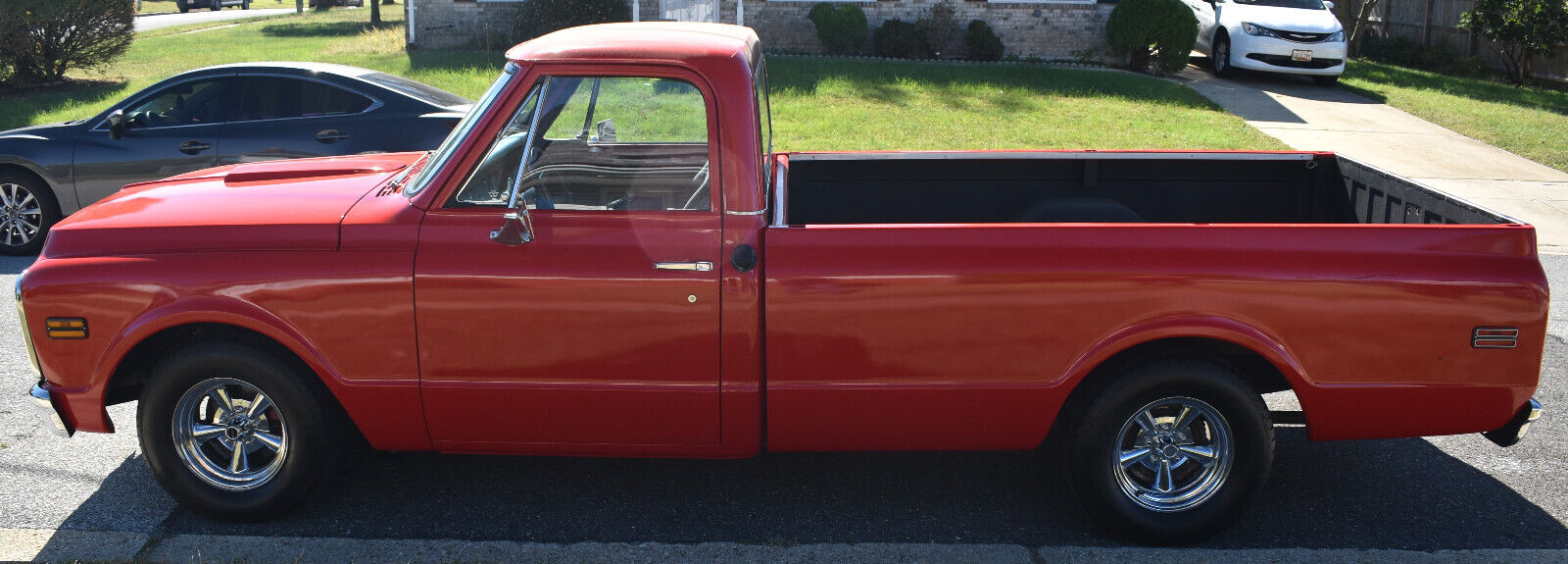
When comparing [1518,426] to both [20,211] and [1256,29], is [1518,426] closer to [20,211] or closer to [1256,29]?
[20,211]

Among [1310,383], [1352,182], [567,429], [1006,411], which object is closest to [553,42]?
[567,429]

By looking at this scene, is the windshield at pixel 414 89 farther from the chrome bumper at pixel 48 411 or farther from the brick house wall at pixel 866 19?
the brick house wall at pixel 866 19

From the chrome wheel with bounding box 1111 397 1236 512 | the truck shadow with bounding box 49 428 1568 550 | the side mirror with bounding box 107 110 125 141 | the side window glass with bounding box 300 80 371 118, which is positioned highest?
the side window glass with bounding box 300 80 371 118

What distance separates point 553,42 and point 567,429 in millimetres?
1350

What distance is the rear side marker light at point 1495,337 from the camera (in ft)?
13.1

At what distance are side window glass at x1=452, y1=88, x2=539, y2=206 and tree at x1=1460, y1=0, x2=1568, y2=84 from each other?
18.9m

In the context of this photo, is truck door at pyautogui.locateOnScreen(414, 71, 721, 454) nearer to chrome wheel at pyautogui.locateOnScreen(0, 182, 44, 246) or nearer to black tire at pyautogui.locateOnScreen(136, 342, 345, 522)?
black tire at pyautogui.locateOnScreen(136, 342, 345, 522)

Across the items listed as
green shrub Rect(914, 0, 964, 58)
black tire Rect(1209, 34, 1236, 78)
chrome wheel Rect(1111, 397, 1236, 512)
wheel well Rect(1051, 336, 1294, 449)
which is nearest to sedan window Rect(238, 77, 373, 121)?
wheel well Rect(1051, 336, 1294, 449)

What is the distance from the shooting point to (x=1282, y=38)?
1744 centimetres

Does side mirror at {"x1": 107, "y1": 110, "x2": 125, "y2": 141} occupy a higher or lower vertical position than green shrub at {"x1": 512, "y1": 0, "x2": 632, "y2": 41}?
lower

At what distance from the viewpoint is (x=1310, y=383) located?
4066 mm

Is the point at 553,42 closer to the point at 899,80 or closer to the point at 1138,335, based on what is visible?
the point at 1138,335

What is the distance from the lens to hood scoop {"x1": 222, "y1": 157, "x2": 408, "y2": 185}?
4.85 metres

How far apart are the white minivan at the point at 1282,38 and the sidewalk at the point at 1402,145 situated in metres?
0.32
